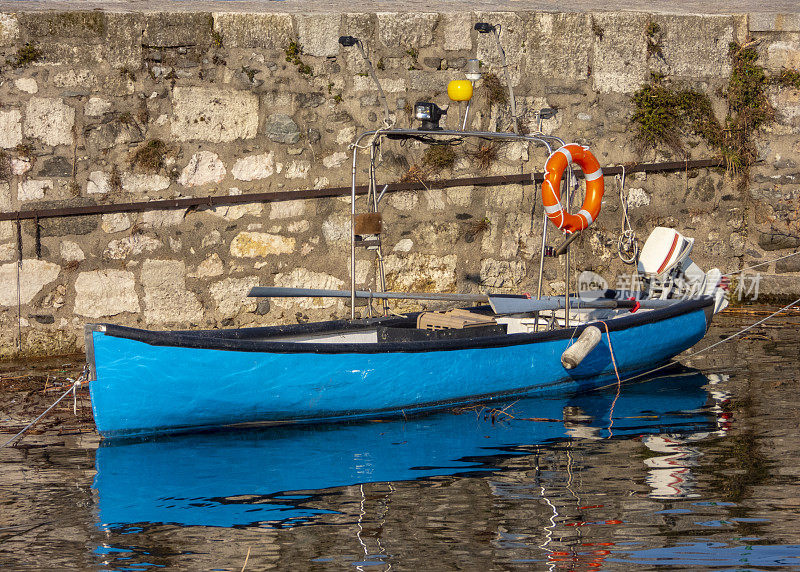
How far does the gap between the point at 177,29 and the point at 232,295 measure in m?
2.12

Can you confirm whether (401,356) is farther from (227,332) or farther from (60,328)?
(60,328)

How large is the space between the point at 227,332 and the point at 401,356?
4.15 ft

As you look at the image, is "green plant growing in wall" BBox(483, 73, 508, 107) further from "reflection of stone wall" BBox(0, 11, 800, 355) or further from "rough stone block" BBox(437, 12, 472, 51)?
"rough stone block" BBox(437, 12, 472, 51)

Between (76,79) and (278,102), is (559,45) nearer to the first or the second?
(278,102)

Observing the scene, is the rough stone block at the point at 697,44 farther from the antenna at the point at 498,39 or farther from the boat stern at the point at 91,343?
the boat stern at the point at 91,343

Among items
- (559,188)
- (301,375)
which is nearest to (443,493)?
(301,375)

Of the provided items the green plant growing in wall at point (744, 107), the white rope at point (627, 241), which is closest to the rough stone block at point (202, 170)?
the white rope at point (627, 241)

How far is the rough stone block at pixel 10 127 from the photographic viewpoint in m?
8.34

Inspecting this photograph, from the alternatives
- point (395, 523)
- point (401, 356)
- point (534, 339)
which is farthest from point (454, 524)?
point (534, 339)

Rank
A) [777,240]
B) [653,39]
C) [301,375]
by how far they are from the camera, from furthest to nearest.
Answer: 1. [777,240]
2. [653,39]
3. [301,375]

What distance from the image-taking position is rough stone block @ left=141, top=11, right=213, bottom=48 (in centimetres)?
855

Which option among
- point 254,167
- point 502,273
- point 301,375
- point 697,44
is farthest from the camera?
point 697,44

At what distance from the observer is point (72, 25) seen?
844cm

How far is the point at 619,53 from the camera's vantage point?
9570 millimetres
